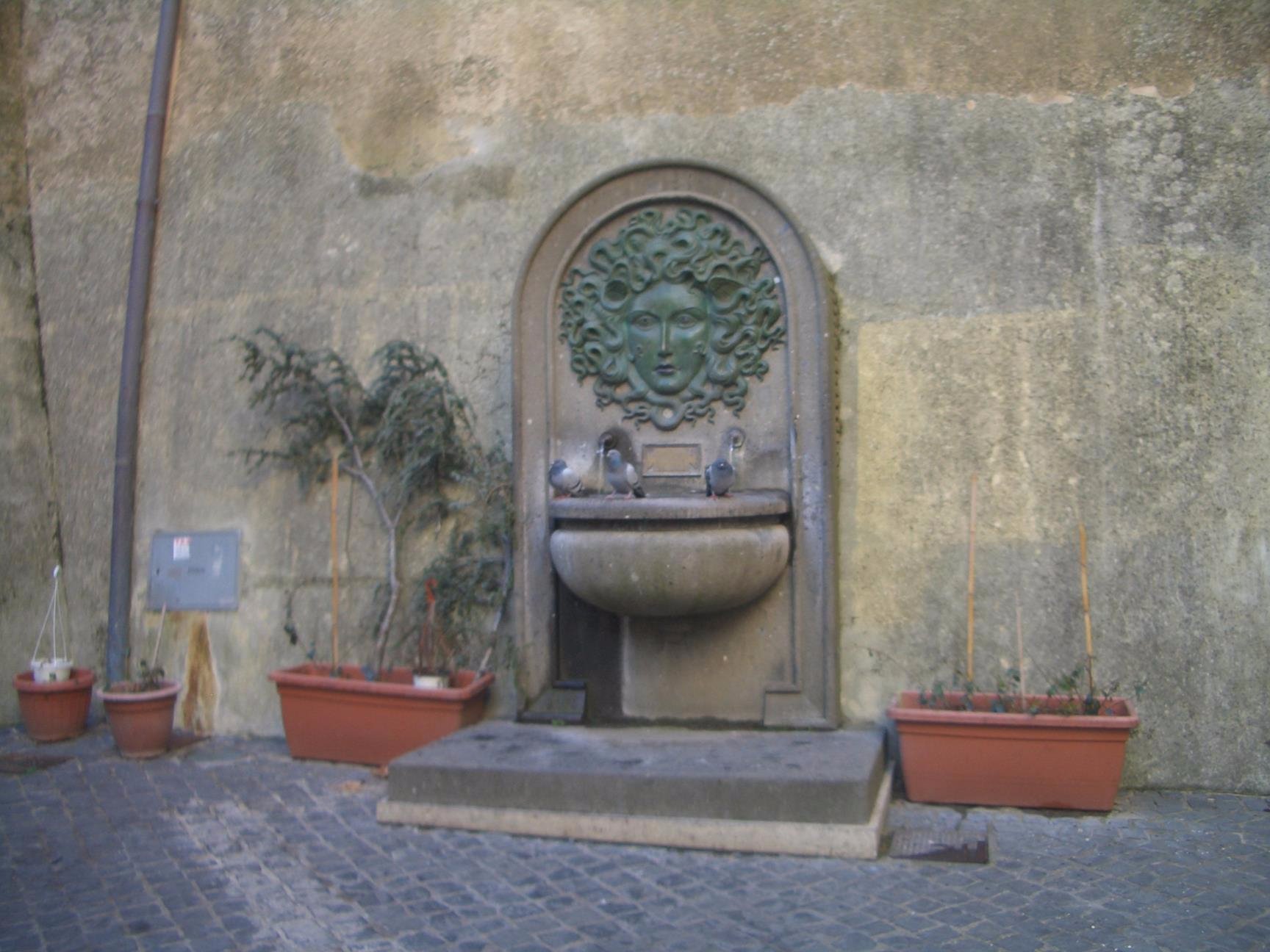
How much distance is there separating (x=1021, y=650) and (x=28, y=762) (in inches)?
163

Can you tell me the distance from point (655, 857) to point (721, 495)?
1407 millimetres

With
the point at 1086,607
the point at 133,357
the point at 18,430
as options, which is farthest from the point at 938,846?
the point at 18,430

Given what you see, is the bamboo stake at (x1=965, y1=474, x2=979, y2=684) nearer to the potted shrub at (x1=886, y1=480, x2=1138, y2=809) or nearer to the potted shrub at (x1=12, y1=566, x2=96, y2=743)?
the potted shrub at (x1=886, y1=480, x2=1138, y2=809)

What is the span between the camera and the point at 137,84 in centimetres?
573

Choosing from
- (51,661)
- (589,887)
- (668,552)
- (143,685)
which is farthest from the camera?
(51,661)

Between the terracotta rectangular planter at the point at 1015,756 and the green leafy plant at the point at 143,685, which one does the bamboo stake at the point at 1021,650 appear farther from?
the green leafy plant at the point at 143,685

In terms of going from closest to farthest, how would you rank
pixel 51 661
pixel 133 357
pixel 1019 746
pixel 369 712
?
1. pixel 1019 746
2. pixel 369 712
3. pixel 51 661
4. pixel 133 357

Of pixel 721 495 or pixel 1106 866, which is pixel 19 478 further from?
pixel 1106 866

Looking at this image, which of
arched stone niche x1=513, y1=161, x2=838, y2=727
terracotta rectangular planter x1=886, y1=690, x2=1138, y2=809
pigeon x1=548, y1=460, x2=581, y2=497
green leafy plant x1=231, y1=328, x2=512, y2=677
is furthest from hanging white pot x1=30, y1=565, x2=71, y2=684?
terracotta rectangular planter x1=886, y1=690, x2=1138, y2=809

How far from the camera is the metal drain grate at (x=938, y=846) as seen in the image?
3379mm

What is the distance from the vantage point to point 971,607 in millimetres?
4184

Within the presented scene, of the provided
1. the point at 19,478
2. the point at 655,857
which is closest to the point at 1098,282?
the point at 655,857

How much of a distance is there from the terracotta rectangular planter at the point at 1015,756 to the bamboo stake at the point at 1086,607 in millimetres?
221

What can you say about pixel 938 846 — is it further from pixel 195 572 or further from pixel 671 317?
pixel 195 572
